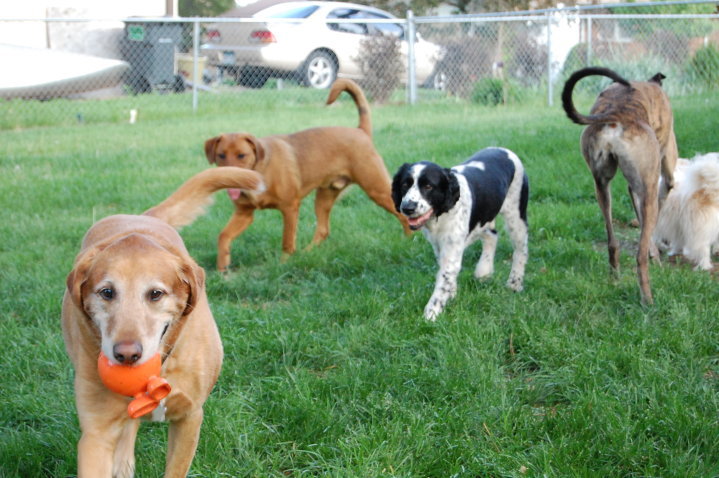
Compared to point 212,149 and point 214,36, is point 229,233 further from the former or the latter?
point 214,36

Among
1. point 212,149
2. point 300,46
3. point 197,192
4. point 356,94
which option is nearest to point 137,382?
point 197,192

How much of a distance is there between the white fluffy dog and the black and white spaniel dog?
4.10 ft

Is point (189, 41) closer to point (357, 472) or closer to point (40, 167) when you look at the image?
point (40, 167)

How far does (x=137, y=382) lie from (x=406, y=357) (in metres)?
1.93

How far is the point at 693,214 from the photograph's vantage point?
20.1ft

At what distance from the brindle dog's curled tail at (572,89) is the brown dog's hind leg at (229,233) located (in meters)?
2.71

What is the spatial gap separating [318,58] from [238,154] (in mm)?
11389

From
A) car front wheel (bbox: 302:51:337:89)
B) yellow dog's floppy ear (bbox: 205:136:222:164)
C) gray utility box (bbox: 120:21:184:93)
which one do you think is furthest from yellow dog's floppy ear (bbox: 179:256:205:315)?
car front wheel (bbox: 302:51:337:89)

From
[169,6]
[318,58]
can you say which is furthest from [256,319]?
[169,6]

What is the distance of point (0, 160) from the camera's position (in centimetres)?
1044

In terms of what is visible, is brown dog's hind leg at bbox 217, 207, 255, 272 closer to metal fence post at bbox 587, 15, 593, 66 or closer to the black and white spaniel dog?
the black and white spaniel dog

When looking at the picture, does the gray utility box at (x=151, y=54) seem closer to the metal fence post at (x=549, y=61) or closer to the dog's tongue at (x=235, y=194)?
the metal fence post at (x=549, y=61)

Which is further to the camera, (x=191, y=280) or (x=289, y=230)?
(x=289, y=230)

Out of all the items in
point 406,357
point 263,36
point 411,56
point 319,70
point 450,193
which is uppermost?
point 263,36
